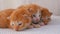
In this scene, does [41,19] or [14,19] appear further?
[41,19]

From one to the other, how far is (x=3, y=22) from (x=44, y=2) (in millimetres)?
724

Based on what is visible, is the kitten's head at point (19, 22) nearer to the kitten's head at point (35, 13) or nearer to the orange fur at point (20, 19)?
the orange fur at point (20, 19)

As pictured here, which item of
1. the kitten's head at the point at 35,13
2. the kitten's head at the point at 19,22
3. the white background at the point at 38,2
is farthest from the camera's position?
the white background at the point at 38,2

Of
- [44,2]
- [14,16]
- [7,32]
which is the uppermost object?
[44,2]

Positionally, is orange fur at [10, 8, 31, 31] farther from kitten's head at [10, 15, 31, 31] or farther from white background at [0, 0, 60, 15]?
white background at [0, 0, 60, 15]

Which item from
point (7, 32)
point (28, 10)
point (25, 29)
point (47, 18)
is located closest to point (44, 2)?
point (47, 18)

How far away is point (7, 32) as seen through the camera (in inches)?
33.3

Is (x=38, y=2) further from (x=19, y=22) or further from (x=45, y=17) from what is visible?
(x=19, y=22)

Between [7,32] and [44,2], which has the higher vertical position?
[44,2]

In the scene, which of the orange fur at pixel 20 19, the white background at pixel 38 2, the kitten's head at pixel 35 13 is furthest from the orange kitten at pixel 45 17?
the white background at pixel 38 2

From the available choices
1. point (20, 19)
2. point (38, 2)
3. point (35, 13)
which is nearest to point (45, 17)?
point (35, 13)

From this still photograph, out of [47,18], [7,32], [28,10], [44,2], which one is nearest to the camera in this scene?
[7,32]

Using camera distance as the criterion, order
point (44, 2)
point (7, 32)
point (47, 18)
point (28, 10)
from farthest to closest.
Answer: point (44, 2)
point (47, 18)
point (28, 10)
point (7, 32)

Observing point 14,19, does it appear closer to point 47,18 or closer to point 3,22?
point 3,22
